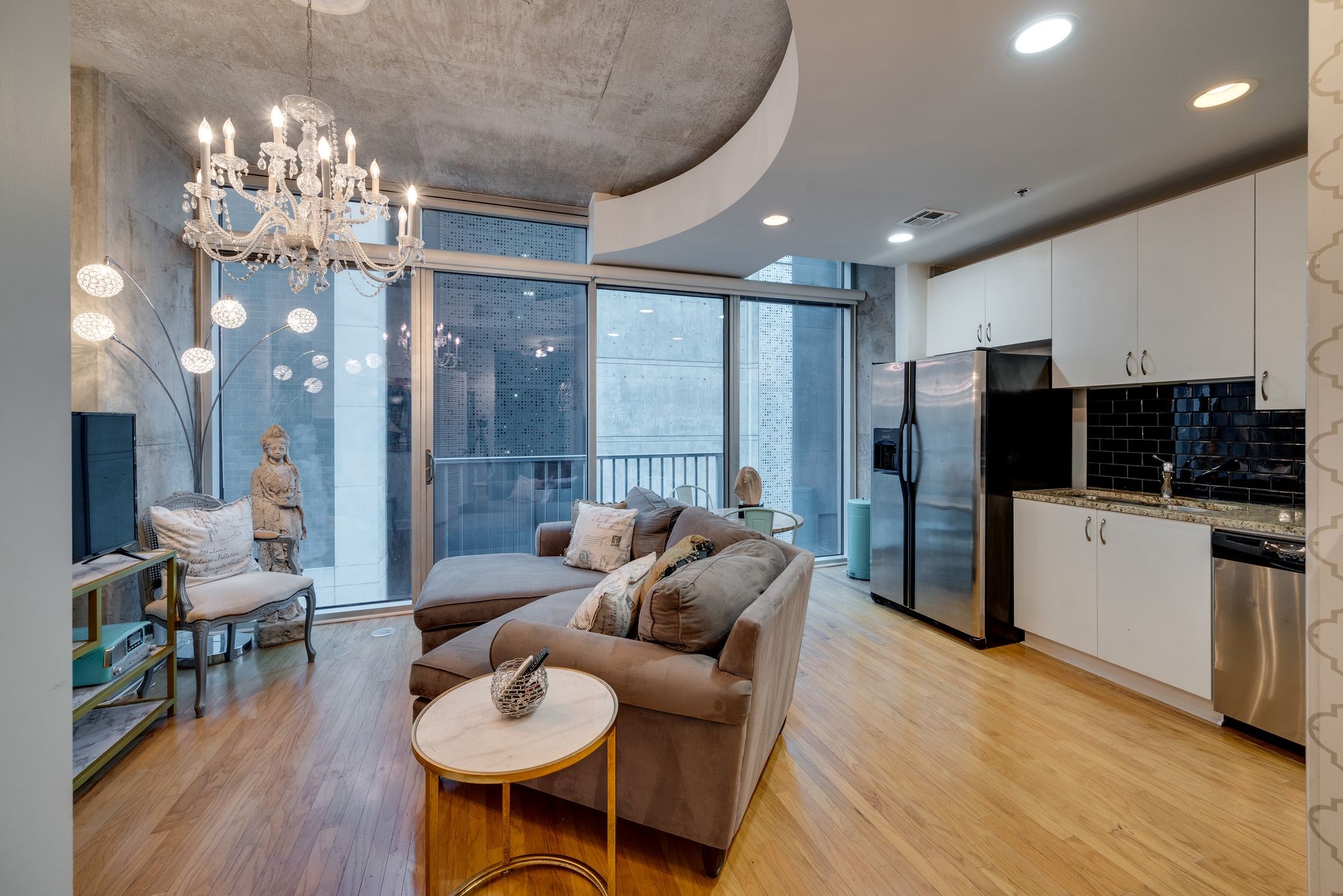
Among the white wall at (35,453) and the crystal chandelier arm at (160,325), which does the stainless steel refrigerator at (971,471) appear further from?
the crystal chandelier arm at (160,325)

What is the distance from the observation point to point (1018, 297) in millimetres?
3467

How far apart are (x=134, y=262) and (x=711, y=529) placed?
3.19 meters

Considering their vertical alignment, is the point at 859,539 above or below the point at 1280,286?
below

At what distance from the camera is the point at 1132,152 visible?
97.6 inches

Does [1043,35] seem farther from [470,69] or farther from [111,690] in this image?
[111,690]

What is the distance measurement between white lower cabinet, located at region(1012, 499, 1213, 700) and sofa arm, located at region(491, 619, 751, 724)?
2283 mm

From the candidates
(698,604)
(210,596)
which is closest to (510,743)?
(698,604)

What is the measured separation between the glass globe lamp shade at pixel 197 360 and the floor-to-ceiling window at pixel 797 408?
348 cm

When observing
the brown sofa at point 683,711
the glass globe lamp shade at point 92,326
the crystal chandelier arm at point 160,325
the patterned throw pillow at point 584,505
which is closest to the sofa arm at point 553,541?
the patterned throw pillow at point 584,505

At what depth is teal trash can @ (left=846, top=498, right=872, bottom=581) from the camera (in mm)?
4508

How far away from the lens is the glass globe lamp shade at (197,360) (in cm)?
296

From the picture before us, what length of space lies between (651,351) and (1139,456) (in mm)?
3202

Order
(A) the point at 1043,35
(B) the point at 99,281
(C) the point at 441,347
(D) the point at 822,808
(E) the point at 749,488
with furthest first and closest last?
(C) the point at 441,347 < (E) the point at 749,488 < (B) the point at 99,281 < (D) the point at 822,808 < (A) the point at 1043,35

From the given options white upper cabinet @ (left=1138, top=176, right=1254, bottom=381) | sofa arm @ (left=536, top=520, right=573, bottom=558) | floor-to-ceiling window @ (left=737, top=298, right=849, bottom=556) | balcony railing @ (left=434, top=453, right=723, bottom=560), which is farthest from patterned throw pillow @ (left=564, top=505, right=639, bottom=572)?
white upper cabinet @ (left=1138, top=176, right=1254, bottom=381)
